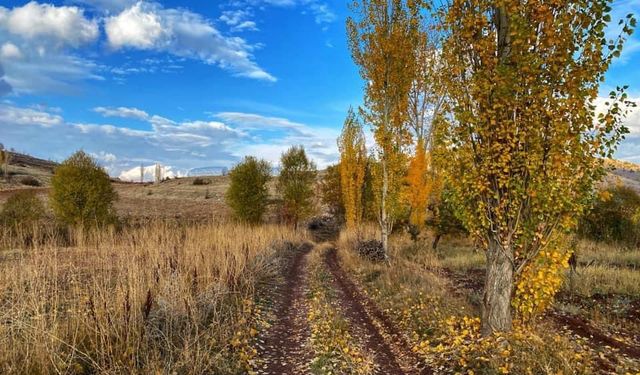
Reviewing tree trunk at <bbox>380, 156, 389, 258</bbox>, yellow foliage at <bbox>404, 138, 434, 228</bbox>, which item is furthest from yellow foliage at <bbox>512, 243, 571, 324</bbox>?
yellow foliage at <bbox>404, 138, 434, 228</bbox>

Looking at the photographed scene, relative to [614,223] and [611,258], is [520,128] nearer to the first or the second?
[611,258]

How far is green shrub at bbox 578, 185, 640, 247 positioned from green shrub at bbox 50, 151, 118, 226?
27663 mm

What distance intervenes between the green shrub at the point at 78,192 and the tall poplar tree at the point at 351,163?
16.2m

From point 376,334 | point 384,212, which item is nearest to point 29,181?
point 384,212

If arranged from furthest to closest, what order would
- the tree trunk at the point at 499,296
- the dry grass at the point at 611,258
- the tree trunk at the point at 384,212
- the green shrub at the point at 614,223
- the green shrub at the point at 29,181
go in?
the green shrub at the point at 29,181 → the green shrub at the point at 614,223 → the tree trunk at the point at 384,212 → the dry grass at the point at 611,258 → the tree trunk at the point at 499,296

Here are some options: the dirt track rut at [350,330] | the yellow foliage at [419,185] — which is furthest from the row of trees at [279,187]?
the dirt track rut at [350,330]

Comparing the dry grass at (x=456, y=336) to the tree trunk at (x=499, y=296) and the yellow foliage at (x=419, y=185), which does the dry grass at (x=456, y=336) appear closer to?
the tree trunk at (x=499, y=296)

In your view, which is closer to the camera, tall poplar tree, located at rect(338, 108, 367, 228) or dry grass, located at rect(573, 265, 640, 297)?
dry grass, located at rect(573, 265, 640, 297)

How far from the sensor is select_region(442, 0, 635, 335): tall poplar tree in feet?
18.6

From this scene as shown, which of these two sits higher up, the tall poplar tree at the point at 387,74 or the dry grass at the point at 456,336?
the tall poplar tree at the point at 387,74

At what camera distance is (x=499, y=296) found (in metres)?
6.30

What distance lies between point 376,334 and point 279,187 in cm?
2961

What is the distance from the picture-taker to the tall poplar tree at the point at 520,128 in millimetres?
5664

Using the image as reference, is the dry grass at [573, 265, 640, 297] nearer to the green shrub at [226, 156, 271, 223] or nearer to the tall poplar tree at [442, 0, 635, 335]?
the tall poplar tree at [442, 0, 635, 335]
